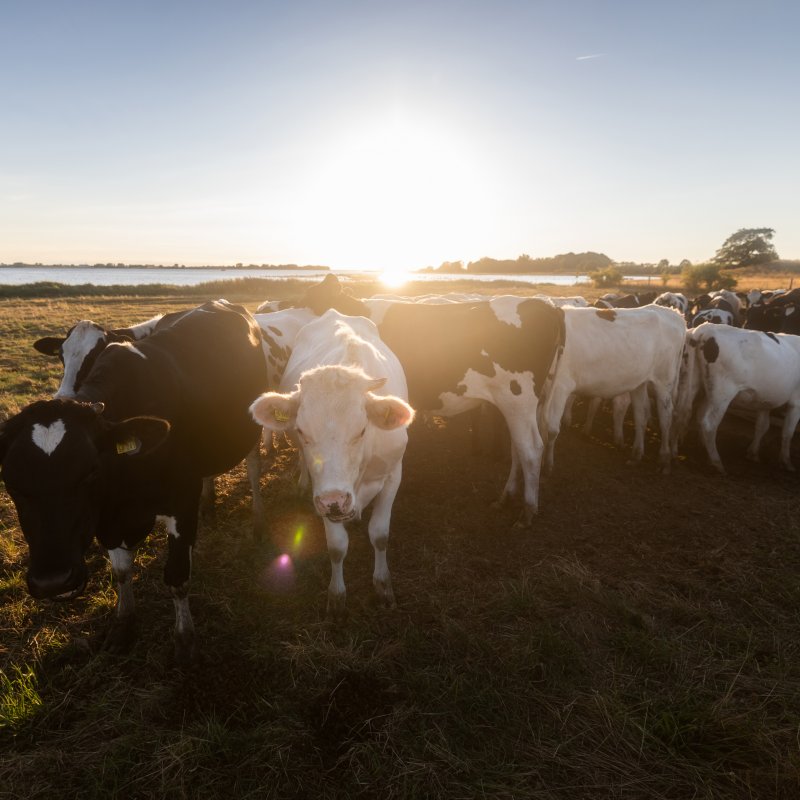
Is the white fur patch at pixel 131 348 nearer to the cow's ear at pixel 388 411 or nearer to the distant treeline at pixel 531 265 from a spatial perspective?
the cow's ear at pixel 388 411

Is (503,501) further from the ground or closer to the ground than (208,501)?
closer to the ground

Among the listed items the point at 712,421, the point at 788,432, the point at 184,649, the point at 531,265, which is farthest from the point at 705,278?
the point at 531,265

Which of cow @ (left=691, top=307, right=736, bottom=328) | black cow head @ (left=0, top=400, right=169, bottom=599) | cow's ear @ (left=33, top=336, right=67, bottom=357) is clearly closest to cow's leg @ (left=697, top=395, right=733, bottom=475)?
cow @ (left=691, top=307, right=736, bottom=328)

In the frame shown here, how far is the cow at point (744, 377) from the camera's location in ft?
23.4

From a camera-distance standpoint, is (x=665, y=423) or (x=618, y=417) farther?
(x=618, y=417)

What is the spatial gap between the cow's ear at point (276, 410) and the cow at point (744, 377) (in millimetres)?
6604

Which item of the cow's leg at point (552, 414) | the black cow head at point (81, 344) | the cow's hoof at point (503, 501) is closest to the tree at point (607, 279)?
the cow's leg at point (552, 414)

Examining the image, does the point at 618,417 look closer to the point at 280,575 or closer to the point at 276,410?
the point at 280,575

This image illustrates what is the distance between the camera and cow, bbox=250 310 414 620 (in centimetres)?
304

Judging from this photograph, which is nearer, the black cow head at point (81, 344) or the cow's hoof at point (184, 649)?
the cow's hoof at point (184, 649)

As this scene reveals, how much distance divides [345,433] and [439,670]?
→ 6.00ft

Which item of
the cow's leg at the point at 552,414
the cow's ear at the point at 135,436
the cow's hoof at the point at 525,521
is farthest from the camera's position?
the cow's leg at the point at 552,414

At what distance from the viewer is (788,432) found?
23.7 ft

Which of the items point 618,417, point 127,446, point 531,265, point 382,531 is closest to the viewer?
point 127,446
